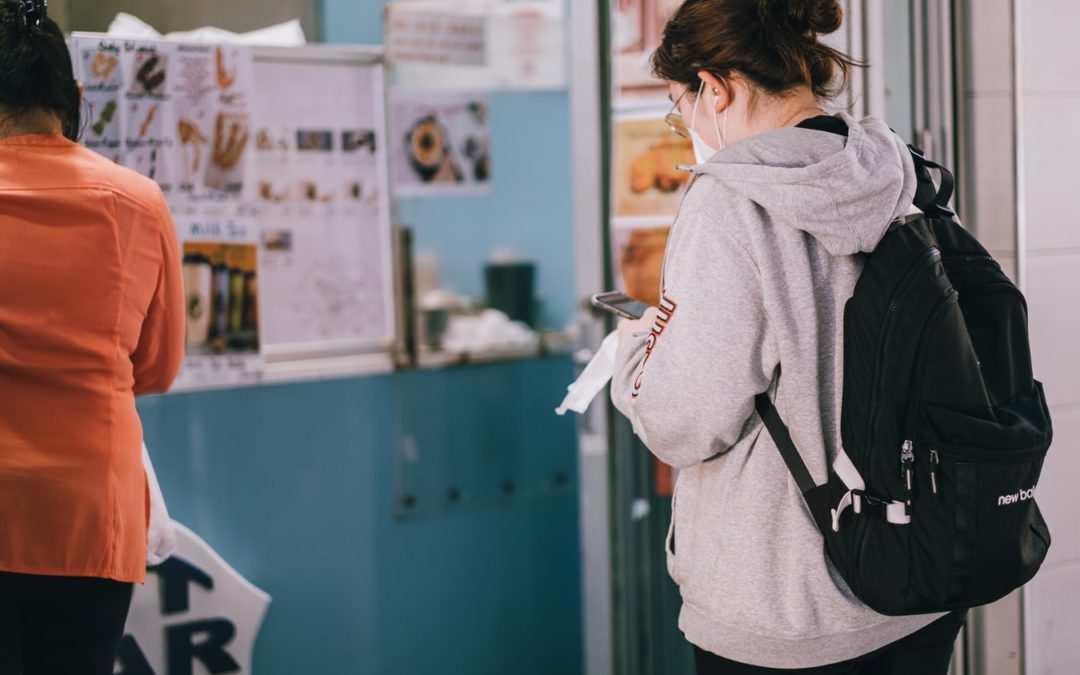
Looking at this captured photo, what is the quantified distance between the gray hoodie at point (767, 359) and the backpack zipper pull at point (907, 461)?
3.9 inches

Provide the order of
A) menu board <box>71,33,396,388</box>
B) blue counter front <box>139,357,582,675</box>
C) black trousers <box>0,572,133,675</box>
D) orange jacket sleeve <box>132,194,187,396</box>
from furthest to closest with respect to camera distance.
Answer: blue counter front <box>139,357,582,675</box>
menu board <box>71,33,396,388</box>
orange jacket sleeve <box>132,194,187,396</box>
black trousers <box>0,572,133,675</box>

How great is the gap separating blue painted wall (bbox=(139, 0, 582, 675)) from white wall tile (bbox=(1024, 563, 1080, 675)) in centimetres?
135

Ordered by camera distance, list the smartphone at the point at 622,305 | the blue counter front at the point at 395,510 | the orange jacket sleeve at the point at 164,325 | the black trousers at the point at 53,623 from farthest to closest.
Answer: the blue counter front at the point at 395,510 < the orange jacket sleeve at the point at 164,325 < the black trousers at the point at 53,623 < the smartphone at the point at 622,305

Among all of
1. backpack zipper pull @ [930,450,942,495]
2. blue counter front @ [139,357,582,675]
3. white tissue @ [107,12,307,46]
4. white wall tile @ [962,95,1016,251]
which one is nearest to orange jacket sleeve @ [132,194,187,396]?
blue counter front @ [139,357,582,675]

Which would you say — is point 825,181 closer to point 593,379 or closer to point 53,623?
point 593,379

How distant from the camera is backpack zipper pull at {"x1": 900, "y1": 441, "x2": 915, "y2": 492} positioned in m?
1.42

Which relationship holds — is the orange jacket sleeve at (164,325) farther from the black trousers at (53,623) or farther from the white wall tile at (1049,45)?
the white wall tile at (1049,45)

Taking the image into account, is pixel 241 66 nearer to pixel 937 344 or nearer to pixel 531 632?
pixel 531 632

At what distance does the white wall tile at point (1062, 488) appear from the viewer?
7.89ft

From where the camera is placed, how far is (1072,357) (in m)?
2.44

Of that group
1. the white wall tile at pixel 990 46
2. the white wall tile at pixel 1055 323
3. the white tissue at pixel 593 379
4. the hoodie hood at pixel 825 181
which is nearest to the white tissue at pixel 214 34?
the white tissue at pixel 593 379

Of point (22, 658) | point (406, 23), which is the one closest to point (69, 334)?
point (22, 658)

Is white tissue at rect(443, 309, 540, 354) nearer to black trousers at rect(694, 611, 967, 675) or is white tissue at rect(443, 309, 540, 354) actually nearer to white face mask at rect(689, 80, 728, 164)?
white face mask at rect(689, 80, 728, 164)

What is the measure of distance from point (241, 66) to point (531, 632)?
1719mm
